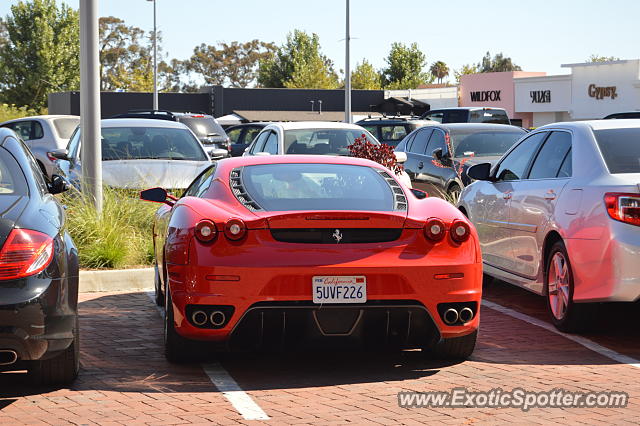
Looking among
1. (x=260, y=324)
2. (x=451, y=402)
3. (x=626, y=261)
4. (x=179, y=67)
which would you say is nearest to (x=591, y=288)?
(x=626, y=261)

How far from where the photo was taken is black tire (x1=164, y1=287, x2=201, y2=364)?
22.7ft

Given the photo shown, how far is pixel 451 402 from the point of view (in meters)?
6.17

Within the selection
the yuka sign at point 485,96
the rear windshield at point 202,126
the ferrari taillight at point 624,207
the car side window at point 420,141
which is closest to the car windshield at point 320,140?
the car side window at point 420,141

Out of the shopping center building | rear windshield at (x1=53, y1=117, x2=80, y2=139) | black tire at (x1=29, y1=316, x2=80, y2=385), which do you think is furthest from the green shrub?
the shopping center building

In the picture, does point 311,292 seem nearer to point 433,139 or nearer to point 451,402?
point 451,402

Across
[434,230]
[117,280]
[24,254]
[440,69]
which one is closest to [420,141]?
[117,280]

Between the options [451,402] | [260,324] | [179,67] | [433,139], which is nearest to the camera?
[451,402]

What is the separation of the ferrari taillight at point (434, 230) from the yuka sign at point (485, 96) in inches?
2604

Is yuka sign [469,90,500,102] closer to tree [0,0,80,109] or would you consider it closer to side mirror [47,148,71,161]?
tree [0,0,80,109]

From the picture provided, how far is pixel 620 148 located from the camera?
8328 millimetres

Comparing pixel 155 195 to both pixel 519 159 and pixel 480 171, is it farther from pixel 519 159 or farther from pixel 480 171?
pixel 519 159

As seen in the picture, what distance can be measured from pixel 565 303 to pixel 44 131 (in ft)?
56.2

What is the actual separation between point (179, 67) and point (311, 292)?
349 feet

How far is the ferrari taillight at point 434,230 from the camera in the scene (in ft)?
22.0
